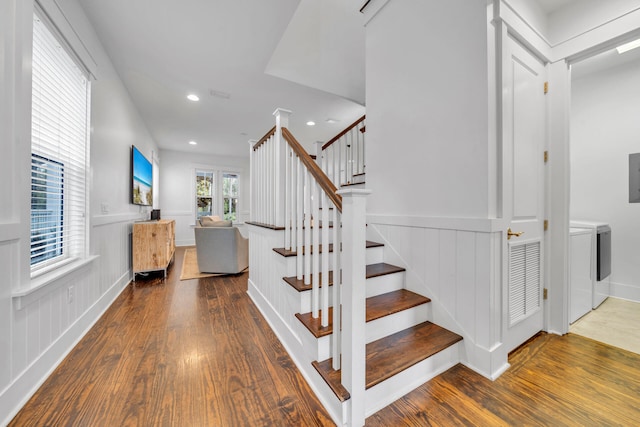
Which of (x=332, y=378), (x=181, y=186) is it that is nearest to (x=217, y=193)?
(x=181, y=186)

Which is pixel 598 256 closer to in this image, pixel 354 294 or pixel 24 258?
pixel 354 294

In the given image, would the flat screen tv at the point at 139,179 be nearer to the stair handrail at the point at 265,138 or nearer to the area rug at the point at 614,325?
the stair handrail at the point at 265,138

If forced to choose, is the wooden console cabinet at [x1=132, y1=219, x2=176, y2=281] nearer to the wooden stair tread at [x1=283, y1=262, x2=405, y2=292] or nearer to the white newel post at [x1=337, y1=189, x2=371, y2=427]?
the wooden stair tread at [x1=283, y1=262, x2=405, y2=292]

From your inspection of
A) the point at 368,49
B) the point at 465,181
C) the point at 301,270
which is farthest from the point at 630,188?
the point at 301,270

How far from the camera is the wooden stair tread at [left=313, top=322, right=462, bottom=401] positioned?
122 centimetres

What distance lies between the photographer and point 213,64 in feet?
9.65

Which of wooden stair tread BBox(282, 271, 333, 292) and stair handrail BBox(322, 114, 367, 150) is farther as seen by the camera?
stair handrail BBox(322, 114, 367, 150)

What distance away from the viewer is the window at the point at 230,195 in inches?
301

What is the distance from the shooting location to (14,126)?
128 centimetres

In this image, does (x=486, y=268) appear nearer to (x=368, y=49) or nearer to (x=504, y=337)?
(x=504, y=337)

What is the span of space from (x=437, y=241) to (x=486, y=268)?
0.34 m

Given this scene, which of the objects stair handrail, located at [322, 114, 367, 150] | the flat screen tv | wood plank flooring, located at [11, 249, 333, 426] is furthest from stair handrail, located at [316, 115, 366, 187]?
the flat screen tv

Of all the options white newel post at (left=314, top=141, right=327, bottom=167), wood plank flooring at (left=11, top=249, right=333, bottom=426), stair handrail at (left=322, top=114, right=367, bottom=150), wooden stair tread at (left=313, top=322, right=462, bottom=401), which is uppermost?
stair handrail at (left=322, top=114, right=367, bottom=150)

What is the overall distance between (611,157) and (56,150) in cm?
516
